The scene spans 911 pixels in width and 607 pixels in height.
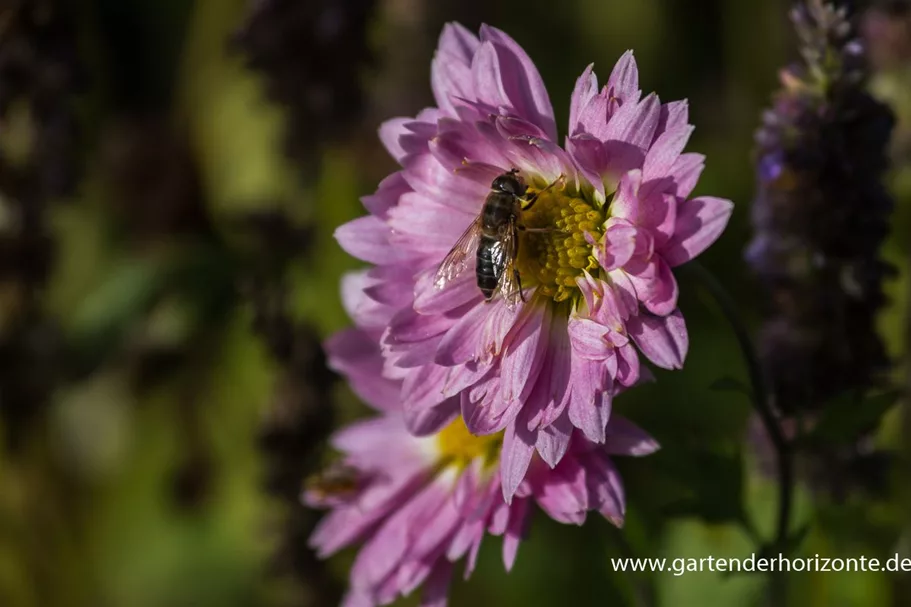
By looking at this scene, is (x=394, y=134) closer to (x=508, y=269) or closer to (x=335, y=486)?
(x=508, y=269)

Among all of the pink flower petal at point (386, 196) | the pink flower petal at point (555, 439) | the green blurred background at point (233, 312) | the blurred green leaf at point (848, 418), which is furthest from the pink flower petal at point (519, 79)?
the green blurred background at point (233, 312)

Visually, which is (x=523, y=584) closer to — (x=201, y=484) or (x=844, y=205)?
(x=201, y=484)

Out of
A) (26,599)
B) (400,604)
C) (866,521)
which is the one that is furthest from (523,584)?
(26,599)

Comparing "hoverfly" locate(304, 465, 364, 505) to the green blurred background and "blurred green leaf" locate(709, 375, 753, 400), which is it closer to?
the green blurred background

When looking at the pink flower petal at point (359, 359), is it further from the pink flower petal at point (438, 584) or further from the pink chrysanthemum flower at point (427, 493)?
the pink flower petal at point (438, 584)

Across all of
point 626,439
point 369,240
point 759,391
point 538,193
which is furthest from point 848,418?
point 369,240
